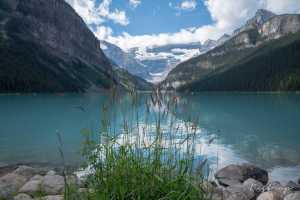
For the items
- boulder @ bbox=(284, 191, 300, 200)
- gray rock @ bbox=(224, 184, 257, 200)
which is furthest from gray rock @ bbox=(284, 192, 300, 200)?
gray rock @ bbox=(224, 184, 257, 200)

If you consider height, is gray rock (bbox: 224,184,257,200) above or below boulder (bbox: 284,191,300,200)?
below

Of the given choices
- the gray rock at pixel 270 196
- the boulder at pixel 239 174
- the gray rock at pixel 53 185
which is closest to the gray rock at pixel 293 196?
the gray rock at pixel 270 196

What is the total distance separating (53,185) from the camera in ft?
35.9

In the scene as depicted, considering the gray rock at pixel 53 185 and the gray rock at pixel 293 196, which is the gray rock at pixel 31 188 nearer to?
the gray rock at pixel 53 185

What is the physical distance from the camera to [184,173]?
6.85m

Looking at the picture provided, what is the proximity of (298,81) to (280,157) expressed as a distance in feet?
554

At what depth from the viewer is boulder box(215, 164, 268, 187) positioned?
18263 mm

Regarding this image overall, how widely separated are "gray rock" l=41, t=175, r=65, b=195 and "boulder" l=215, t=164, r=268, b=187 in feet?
30.1

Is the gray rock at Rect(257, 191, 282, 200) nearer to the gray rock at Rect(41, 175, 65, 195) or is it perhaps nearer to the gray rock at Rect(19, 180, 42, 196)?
the gray rock at Rect(41, 175, 65, 195)

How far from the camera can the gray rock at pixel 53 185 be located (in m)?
10.5

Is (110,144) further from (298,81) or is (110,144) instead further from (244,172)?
(298,81)

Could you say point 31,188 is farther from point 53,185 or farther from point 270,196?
point 270,196

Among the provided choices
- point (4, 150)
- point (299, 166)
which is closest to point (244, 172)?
point (299, 166)

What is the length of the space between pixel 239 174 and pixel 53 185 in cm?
1088
